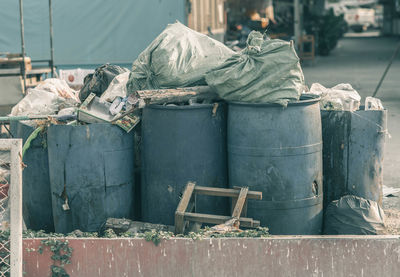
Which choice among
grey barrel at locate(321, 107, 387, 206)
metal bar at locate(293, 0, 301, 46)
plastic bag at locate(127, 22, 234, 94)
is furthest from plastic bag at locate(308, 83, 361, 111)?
metal bar at locate(293, 0, 301, 46)

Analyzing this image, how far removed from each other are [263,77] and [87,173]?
4.94 ft

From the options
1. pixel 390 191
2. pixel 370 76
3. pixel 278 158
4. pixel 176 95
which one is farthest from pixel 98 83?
pixel 370 76

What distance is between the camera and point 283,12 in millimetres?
26297

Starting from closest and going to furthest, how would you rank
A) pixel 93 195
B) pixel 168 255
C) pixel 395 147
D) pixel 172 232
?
pixel 168 255 < pixel 172 232 < pixel 93 195 < pixel 395 147

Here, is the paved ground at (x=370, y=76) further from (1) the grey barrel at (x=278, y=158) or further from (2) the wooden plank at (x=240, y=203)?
(2) the wooden plank at (x=240, y=203)

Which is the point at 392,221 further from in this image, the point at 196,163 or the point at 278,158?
the point at 196,163

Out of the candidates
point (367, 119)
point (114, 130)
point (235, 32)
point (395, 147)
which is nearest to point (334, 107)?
point (367, 119)

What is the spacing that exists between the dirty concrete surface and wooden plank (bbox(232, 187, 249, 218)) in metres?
1.46

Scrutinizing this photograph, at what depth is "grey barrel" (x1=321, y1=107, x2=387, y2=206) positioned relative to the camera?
5.20m

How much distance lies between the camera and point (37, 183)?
5.18 m

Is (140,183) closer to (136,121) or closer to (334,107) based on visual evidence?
(136,121)

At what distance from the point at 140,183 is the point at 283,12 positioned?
72.8ft

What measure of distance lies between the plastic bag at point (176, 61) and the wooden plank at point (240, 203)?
1.06 m

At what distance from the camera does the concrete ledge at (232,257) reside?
13.6 feet
